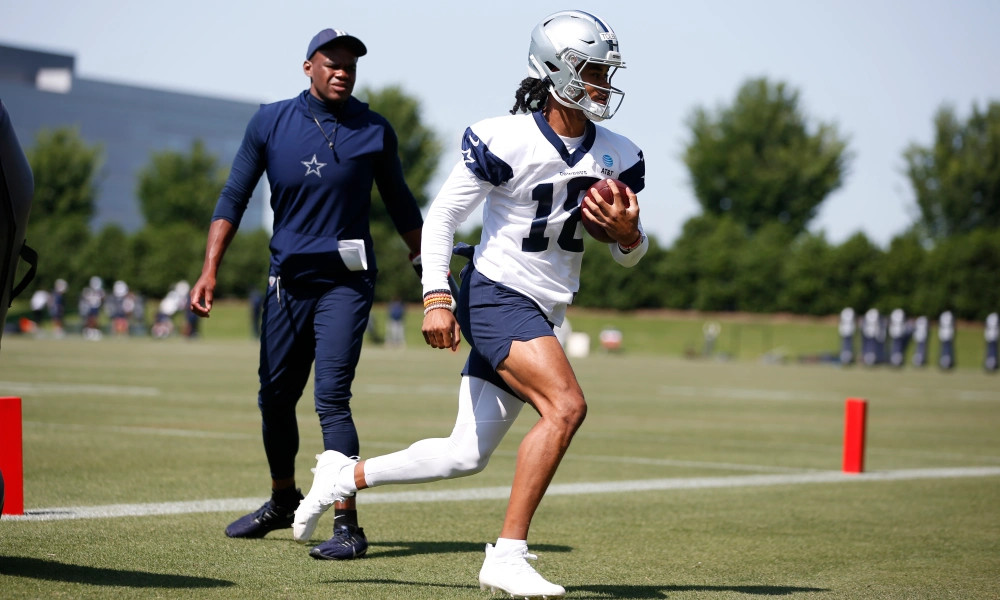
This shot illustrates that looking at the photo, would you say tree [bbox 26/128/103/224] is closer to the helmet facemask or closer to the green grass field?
the green grass field

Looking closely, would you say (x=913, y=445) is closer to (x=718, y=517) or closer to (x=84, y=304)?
(x=718, y=517)

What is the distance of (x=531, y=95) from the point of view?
5.40 m

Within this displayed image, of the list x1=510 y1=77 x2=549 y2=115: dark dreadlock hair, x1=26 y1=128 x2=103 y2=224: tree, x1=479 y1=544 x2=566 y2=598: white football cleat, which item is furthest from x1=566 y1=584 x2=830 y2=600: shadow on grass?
x1=26 y1=128 x2=103 y2=224: tree

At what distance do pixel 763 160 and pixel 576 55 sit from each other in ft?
233

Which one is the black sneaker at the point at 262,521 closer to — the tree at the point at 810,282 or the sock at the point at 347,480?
the sock at the point at 347,480

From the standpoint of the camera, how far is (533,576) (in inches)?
184

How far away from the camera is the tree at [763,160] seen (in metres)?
73.1

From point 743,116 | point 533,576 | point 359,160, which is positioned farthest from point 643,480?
point 743,116

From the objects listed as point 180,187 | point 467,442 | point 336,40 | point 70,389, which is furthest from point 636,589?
point 180,187

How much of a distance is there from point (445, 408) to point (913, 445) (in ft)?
17.9

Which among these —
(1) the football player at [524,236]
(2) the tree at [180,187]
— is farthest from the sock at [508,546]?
(2) the tree at [180,187]

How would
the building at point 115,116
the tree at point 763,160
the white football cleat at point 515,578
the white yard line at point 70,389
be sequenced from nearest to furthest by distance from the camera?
the white football cleat at point 515,578 → the white yard line at point 70,389 → the tree at point 763,160 → the building at point 115,116

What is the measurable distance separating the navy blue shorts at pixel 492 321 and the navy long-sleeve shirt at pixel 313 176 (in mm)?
1125

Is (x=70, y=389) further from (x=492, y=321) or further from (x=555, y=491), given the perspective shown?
(x=492, y=321)
